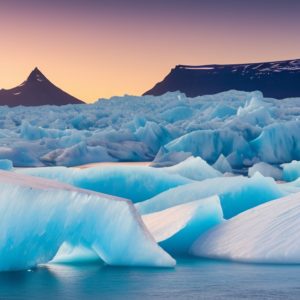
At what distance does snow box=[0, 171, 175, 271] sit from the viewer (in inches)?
276

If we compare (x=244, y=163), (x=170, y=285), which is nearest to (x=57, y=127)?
(x=244, y=163)

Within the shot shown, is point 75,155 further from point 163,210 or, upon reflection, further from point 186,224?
point 186,224

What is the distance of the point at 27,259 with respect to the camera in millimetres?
7352

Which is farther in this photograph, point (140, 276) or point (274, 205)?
point (274, 205)

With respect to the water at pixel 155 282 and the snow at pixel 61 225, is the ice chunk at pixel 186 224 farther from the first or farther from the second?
the snow at pixel 61 225

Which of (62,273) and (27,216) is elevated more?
(27,216)

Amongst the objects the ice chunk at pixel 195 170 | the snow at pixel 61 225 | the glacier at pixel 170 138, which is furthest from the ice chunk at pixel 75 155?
the snow at pixel 61 225

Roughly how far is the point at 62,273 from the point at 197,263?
1622mm

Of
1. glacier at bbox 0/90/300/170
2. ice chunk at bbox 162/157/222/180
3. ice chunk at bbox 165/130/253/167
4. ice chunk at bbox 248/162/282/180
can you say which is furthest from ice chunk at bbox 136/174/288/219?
ice chunk at bbox 165/130/253/167

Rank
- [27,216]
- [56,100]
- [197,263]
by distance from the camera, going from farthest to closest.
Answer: [56,100], [197,263], [27,216]

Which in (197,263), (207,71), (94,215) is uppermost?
(207,71)

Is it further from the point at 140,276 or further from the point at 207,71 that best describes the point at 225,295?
the point at 207,71

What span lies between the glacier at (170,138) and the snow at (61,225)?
46.2ft

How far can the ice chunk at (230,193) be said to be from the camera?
454 inches
